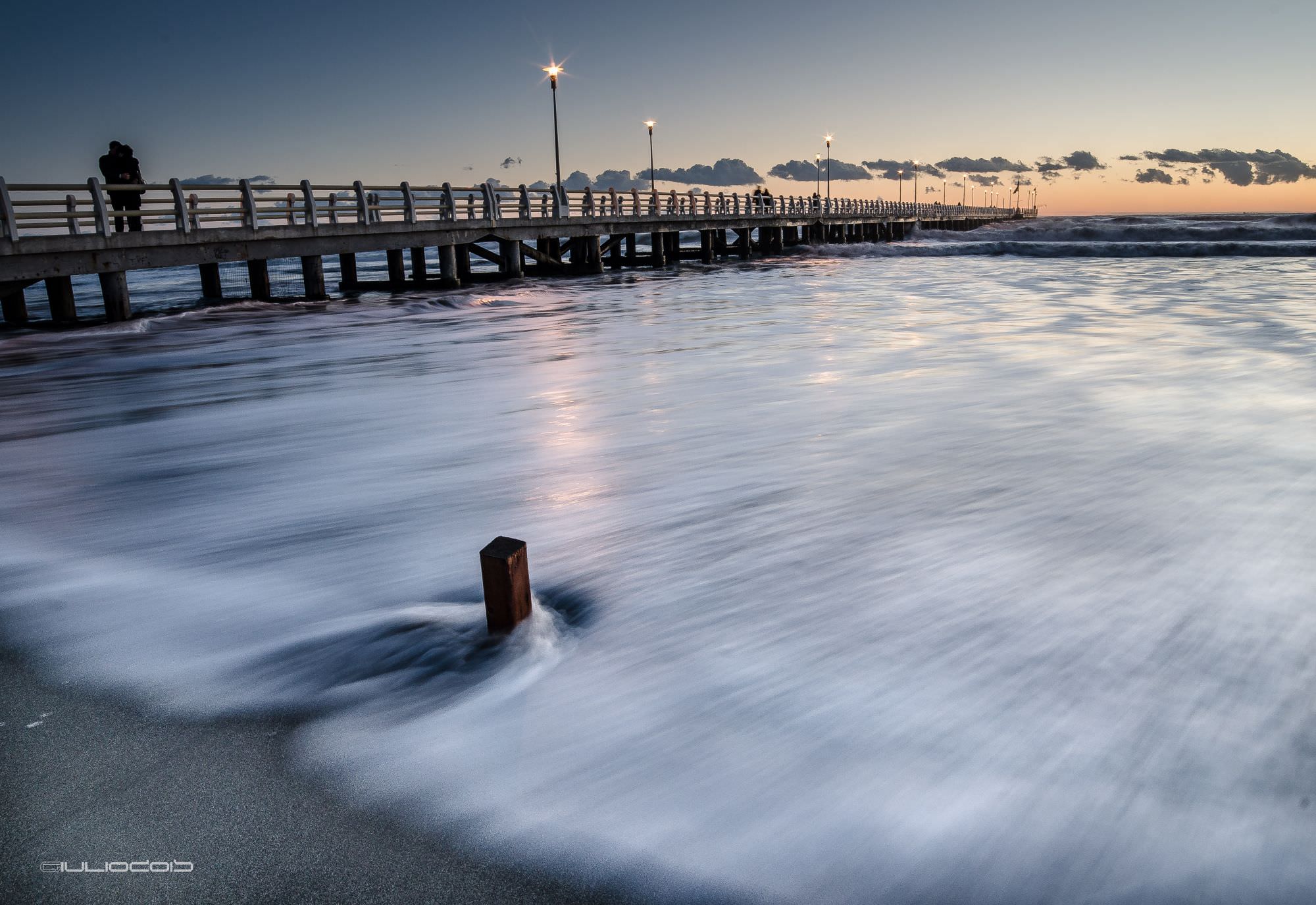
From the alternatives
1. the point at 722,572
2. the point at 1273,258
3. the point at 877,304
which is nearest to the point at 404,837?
the point at 722,572

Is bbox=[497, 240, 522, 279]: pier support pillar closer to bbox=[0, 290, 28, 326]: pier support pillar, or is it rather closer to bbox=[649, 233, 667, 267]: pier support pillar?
bbox=[649, 233, 667, 267]: pier support pillar

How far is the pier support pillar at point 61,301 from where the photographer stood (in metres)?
16.4

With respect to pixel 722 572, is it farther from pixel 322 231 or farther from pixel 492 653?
pixel 322 231

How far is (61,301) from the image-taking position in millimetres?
16484

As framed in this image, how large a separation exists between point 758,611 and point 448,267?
2158 centimetres

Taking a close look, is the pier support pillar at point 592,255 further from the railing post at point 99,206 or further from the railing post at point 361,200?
the railing post at point 99,206

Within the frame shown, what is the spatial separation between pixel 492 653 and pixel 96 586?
2.17m

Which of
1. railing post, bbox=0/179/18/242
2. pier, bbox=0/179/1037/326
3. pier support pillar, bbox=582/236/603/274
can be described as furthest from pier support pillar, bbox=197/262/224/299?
pier support pillar, bbox=582/236/603/274

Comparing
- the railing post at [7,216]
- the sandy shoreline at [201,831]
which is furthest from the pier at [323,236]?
the sandy shoreline at [201,831]

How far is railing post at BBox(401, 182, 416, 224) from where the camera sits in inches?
844

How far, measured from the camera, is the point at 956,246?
44125 millimetres

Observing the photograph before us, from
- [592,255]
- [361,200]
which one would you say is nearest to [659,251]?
[592,255]

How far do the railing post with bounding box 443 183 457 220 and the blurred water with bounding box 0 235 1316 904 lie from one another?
48.1 ft

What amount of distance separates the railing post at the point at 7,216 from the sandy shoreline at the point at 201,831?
13.4m
